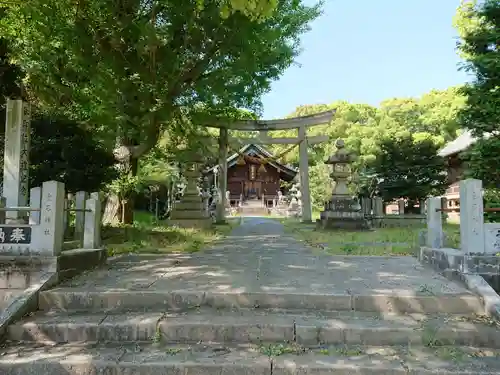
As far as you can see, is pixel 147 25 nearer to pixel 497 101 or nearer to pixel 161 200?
pixel 497 101

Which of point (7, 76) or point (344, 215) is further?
point (344, 215)

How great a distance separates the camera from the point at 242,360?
3383mm

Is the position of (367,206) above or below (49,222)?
above

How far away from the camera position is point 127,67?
25.6 feet

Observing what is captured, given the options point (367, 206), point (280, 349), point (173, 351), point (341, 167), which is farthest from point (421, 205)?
point (173, 351)

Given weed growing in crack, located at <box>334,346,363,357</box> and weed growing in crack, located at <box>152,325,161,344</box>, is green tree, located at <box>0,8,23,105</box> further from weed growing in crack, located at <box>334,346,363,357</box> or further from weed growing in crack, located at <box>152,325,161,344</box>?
weed growing in crack, located at <box>334,346,363,357</box>

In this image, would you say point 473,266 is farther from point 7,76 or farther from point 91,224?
point 7,76

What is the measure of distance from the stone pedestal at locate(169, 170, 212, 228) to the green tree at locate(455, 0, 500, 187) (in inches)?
319

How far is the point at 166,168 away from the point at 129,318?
44.1ft

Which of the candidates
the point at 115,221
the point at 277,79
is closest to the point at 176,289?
the point at 115,221

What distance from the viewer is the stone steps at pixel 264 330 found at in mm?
3709

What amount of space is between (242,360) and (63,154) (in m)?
6.21

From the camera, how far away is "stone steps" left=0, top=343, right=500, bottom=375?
3232mm

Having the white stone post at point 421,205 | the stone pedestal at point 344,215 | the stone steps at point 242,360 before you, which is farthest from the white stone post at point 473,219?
the white stone post at point 421,205
